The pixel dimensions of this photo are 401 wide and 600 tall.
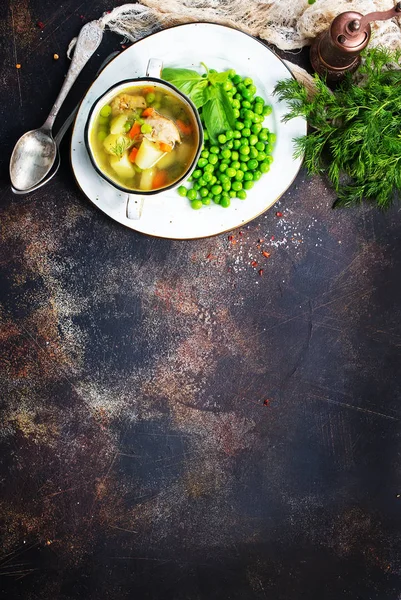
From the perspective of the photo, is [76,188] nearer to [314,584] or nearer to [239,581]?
[239,581]

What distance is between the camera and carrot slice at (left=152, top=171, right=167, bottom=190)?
2.28 metres

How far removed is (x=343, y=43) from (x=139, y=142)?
0.99 metres

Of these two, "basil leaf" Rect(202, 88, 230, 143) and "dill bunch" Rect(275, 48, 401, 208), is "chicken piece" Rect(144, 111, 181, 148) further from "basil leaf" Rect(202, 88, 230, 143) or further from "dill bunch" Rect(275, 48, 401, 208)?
"dill bunch" Rect(275, 48, 401, 208)

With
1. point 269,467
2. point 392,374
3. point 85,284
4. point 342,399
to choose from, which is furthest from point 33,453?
point 392,374

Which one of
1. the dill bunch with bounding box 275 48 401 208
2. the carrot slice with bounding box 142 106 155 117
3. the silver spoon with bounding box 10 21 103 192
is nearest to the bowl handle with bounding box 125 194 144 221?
the carrot slice with bounding box 142 106 155 117

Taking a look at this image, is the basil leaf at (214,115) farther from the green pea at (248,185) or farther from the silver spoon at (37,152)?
the silver spoon at (37,152)

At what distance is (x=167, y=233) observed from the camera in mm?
2500

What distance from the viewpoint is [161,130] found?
2213 mm

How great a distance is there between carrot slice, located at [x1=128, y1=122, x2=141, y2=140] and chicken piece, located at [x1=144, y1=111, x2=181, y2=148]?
4 cm

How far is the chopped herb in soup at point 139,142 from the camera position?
7.36ft

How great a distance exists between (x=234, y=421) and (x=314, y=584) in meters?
0.97

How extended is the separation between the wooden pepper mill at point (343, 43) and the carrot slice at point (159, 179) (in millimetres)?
953

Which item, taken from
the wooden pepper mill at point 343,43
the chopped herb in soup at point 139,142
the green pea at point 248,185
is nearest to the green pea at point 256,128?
the green pea at point 248,185

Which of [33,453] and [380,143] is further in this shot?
[33,453]
